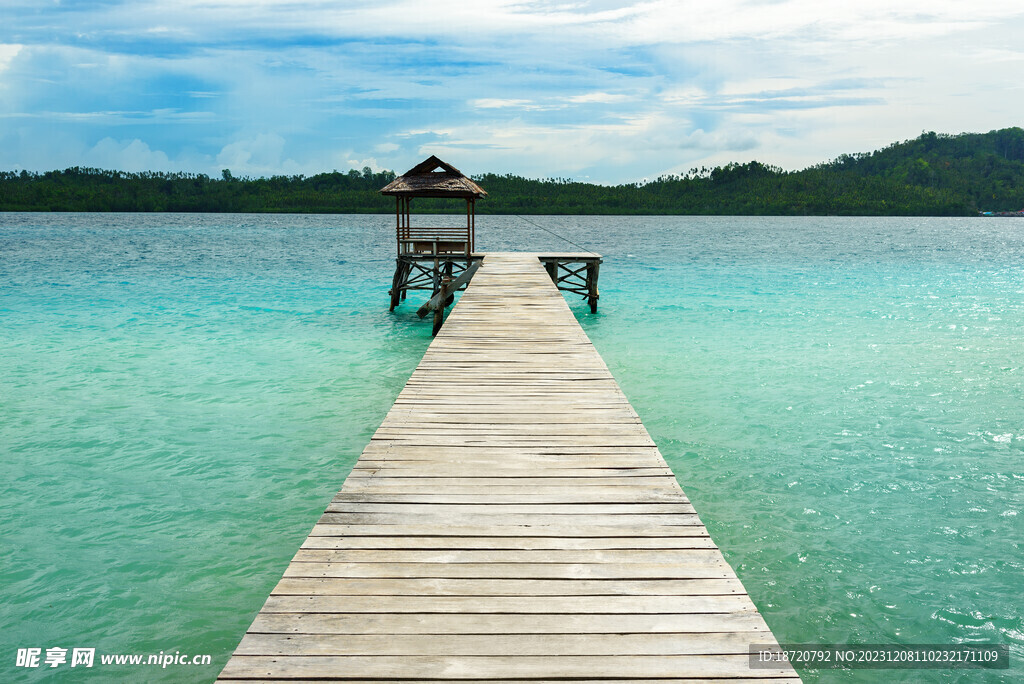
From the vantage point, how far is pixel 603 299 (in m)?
22.6

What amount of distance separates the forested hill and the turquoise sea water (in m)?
124

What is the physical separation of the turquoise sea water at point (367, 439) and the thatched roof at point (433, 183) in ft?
11.3

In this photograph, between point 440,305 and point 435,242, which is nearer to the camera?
point 440,305

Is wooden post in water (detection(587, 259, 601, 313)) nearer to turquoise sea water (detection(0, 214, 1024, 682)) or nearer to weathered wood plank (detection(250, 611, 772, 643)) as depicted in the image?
turquoise sea water (detection(0, 214, 1024, 682))

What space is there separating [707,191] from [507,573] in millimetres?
158025

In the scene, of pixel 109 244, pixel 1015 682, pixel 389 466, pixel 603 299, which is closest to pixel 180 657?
pixel 389 466

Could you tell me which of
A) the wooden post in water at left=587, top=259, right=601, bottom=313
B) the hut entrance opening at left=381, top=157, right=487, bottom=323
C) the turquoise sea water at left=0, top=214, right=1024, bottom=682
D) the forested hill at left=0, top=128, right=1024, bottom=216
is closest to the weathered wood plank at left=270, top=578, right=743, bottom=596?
the turquoise sea water at left=0, top=214, right=1024, bottom=682

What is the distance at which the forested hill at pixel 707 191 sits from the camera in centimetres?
13862

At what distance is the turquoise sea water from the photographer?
4707mm

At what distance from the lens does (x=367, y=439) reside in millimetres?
8164

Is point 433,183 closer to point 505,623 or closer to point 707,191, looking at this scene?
point 505,623

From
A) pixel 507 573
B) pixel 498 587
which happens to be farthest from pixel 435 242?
pixel 498 587

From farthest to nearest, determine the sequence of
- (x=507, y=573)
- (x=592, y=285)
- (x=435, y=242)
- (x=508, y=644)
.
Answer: (x=592, y=285) → (x=435, y=242) → (x=507, y=573) → (x=508, y=644)

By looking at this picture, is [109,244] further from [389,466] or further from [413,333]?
[389,466]
